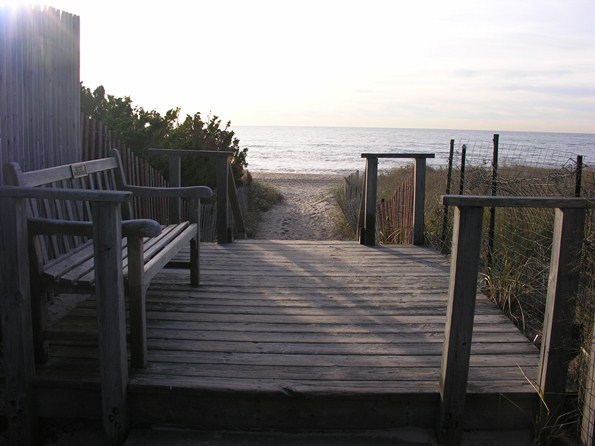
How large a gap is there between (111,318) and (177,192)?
2.14m

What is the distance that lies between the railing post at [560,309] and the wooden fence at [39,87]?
2.92m

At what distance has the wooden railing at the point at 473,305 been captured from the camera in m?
2.84

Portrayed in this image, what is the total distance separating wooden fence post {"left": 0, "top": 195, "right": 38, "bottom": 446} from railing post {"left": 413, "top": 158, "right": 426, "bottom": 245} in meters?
4.37

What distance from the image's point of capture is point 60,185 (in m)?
3.99

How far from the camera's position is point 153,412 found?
3033mm

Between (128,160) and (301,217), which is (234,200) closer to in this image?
(128,160)

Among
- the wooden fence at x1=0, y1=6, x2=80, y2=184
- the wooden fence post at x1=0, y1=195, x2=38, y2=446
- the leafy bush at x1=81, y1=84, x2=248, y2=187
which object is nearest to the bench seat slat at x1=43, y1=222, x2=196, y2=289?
the wooden fence post at x1=0, y1=195, x2=38, y2=446

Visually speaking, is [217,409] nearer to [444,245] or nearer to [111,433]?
[111,433]

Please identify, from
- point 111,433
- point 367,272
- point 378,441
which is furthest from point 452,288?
point 367,272

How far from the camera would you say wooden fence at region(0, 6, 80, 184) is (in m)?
3.32

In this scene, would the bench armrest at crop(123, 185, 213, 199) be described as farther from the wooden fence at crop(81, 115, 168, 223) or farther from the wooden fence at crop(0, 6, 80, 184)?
the wooden fence at crop(0, 6, 80, 184)

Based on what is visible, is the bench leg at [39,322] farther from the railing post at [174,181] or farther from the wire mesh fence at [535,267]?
the railing post at [174,181]

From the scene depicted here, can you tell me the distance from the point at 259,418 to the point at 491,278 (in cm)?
279

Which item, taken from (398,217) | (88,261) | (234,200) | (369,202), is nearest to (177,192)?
(88,261)
